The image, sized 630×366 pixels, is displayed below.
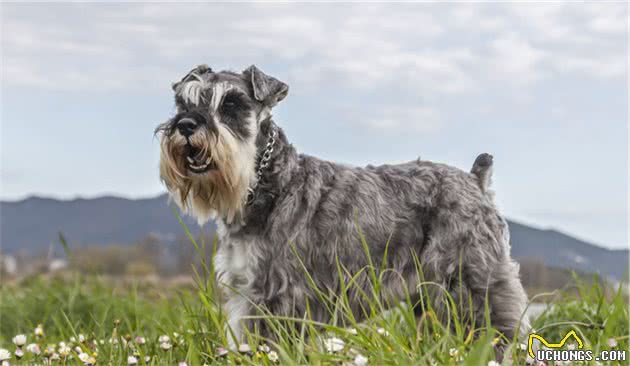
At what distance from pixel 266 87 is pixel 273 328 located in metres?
2.43

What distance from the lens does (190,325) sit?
6.82 meters

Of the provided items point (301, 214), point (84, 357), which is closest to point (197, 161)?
point (301, 214)

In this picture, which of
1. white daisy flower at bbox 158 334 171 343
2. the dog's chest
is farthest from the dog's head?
white daisy flower at bbox 158 334 171 343

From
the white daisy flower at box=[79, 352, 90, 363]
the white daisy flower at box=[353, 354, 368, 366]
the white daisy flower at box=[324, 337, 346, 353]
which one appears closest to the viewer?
the white daisy flower at box=[353, 354, 368, 366]

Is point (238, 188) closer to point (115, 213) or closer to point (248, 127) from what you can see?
point (248, 127)

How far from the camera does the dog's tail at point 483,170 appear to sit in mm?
8133

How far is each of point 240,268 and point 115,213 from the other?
96.9 meters

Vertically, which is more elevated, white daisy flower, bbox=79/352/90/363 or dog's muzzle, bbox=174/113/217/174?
dog's muzzle, bbox=174/113/217/174

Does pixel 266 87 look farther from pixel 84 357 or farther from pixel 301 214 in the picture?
pixel 84 357

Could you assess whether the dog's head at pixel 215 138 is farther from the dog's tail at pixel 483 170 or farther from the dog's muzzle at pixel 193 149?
the dog's tail at pixel 483 170

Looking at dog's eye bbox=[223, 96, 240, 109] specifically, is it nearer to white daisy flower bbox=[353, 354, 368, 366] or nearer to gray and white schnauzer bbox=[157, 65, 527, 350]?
gray and white schnauzer bbox=[157, 65, 527, 350]

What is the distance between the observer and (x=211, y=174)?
21.9ft

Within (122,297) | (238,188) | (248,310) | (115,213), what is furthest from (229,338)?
(115,213)

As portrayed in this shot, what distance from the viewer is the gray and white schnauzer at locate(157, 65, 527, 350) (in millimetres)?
6598
